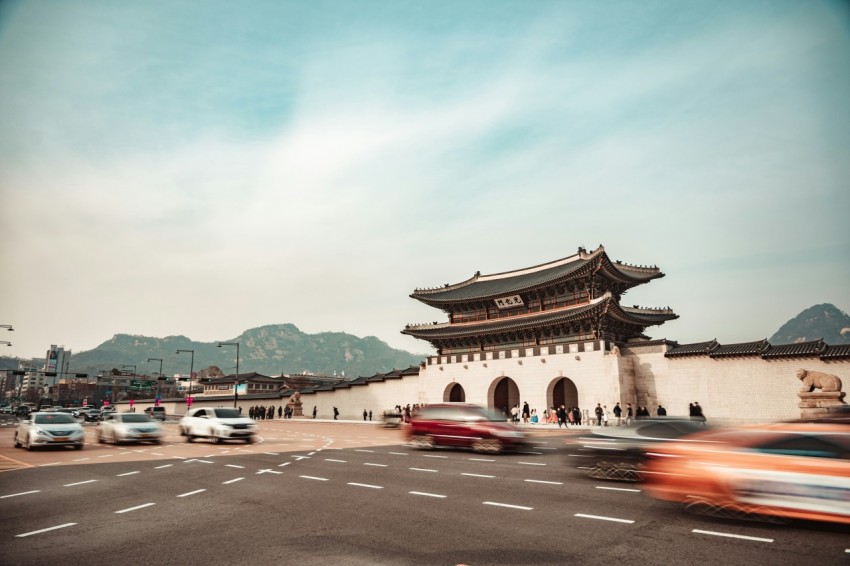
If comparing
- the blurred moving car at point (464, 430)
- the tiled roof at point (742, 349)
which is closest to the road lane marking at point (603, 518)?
the blurred moving car at point (464, 430)

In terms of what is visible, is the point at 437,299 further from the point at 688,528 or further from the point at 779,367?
the point at 688,528

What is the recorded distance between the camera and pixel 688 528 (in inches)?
260

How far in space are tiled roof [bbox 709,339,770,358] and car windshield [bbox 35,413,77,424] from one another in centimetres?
3330

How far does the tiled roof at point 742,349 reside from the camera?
28469 mm

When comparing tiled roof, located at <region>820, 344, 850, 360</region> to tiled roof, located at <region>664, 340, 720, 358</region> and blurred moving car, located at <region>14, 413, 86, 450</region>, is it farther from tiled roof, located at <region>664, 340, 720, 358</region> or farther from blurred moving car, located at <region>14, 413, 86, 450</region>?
blurred moving car, located at <region>14, 413, 86, 450</region>

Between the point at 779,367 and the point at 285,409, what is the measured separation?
1797 inches

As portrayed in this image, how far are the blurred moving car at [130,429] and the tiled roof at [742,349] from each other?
30.5 meters

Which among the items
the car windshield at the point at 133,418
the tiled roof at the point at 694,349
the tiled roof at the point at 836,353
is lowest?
the car windshield at the point at 133,418

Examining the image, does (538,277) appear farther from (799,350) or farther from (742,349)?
(799,350)

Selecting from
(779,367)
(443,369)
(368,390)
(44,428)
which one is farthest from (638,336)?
(44,428)

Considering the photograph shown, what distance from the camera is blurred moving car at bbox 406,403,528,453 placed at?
15.8 m

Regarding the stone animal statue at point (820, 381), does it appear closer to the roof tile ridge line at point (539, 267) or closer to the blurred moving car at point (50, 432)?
the roof tile ridge line at point (539, 267)

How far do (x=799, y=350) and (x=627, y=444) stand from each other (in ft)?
78.5

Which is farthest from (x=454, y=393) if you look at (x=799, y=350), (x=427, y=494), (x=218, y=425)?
(x=427, y=494)
